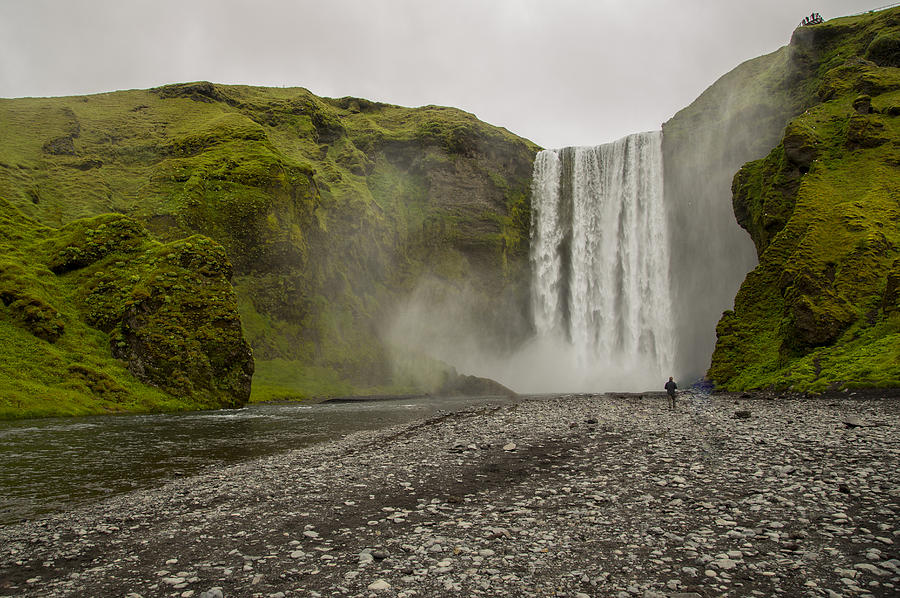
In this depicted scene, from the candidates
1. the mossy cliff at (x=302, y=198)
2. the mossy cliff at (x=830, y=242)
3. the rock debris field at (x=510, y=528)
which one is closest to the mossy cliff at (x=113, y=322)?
the mossy cliff at (x=302, y=198)

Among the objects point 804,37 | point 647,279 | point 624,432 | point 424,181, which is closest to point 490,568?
point 624,432

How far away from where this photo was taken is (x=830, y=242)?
122ft

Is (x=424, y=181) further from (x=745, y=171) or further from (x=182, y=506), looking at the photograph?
(x=182, y=506)

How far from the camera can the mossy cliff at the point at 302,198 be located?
243 feet

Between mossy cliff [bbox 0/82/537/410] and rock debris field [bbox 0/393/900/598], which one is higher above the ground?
mossy cliff [bbox 0/82/537/410]

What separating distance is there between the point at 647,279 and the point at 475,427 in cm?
5958

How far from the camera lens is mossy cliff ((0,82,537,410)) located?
7394cm

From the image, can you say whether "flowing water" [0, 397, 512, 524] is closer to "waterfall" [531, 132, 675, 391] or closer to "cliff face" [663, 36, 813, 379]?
"waterfall" [531, 132, 675, 391]

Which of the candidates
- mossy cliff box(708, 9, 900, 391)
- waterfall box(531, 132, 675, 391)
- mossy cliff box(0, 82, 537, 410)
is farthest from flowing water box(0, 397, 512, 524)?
waterfall box(531, 132, 675, 391)

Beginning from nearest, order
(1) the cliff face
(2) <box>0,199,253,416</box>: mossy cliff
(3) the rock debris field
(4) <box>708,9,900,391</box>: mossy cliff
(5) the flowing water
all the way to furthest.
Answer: (3) the rock debris field → (5) the flowing water → (4) <box>708,9,900,391</box>: mossy cliff → (2) <box>0,199,253,416</box>: mossy cliff → (1) the cliff face

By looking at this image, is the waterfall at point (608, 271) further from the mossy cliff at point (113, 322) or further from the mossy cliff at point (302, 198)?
the mossy cliff at point (113, 322)

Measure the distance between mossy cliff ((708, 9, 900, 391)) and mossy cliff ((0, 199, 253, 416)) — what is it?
46.8 metres

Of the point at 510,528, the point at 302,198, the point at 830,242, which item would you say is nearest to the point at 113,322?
the point at 302,198

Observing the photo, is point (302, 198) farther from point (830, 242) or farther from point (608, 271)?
point (830, 242)
